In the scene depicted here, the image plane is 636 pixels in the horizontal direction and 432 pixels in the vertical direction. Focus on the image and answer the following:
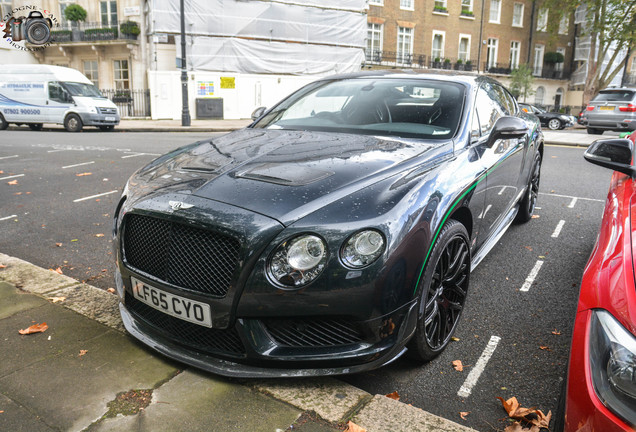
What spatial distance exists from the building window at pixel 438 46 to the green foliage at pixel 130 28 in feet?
69.0

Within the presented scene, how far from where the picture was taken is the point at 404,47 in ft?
120

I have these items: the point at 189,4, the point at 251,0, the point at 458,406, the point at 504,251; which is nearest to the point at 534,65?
the point at 251,0

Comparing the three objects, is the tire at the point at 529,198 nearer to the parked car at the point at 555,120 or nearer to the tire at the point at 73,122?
the tire at the point at 73,122

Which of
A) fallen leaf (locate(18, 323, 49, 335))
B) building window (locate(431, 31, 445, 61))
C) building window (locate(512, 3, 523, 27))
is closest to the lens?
fallen leaf (locate(18, 323, 49, 335))

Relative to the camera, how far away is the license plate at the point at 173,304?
229cm

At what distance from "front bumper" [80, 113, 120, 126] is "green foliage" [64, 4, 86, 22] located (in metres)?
14.6

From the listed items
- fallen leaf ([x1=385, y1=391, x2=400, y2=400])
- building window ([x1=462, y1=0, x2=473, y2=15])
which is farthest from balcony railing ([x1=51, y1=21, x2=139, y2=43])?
fallen leaf ([x1=385, y1=391, x2=400, y2=400])

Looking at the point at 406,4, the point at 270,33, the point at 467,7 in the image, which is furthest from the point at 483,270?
the point at 467,7

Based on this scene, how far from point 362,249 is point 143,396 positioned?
119 centimetres

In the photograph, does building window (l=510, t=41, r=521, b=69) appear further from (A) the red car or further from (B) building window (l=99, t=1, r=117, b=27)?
(A) the red car

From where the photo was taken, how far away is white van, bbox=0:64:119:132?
18047 mm

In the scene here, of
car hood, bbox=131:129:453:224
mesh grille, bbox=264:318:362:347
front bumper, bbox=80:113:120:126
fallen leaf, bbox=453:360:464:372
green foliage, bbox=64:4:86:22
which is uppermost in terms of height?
green foliage, bbox=64:4:86:22

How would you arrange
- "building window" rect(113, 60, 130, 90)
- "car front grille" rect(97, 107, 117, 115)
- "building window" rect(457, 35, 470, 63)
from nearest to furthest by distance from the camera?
"car front grille" rect(97, 107, 117, 115) < "building window" rect(113, 60, 130, 90) < "building window" rect(457, 35, 470, 63)

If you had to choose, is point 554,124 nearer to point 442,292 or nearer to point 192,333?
point 442,292
